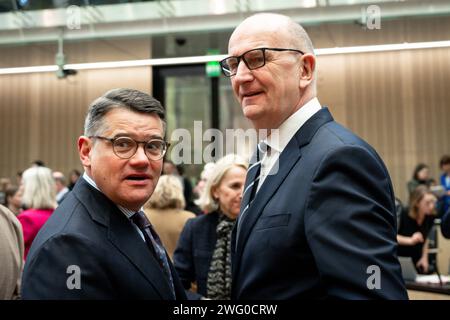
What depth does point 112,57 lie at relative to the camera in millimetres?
8430

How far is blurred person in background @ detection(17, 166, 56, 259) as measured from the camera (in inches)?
122

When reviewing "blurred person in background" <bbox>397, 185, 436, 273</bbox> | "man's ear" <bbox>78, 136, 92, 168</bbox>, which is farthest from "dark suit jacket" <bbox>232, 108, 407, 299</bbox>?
"blurred person in background" <bbox>397, 185, 436, 273</bbox>

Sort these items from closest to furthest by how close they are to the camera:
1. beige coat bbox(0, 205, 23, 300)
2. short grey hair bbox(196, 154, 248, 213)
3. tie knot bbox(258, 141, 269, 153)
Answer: tie knot bbox(258, 141, 269, 153), beige coat bbox(0, 205, 23, 300), short grey hair bbox(196, 154, 248, 213)

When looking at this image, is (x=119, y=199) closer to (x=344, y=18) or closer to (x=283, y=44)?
(x=283, y=44)

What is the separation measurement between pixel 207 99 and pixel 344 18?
337cm

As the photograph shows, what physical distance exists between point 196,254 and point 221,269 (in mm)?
220

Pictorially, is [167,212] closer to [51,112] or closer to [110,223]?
[110,223]

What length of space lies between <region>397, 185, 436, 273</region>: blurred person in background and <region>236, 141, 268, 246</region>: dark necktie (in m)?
3.70

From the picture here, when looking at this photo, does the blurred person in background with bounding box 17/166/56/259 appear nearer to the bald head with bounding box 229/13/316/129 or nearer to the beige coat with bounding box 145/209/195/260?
the beige coat with bounding box 145/209/195/260

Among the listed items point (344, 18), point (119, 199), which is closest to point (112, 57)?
point (344, 18)

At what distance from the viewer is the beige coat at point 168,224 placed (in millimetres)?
3328

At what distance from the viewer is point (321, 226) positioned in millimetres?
1049

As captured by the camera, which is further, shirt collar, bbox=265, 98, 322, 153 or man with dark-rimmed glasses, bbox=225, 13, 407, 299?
shirt collar, bbox=265, 98, 322, 153

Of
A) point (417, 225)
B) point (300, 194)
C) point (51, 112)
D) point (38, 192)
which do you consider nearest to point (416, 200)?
point (417, 225)
